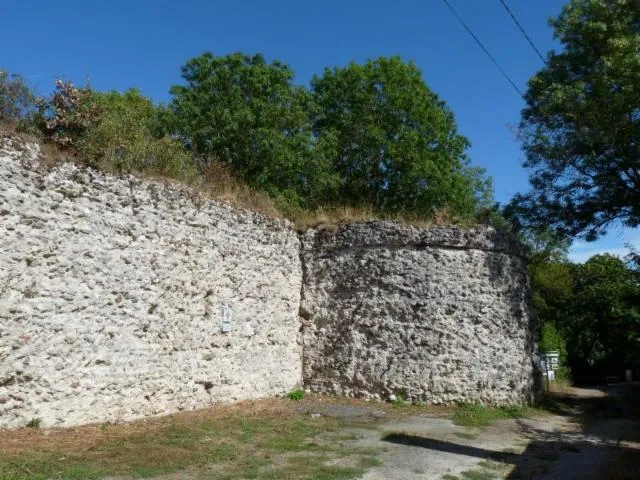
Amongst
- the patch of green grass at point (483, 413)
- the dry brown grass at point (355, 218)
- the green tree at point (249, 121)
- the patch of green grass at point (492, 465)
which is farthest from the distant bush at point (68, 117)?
the green tree at point (249, 121)

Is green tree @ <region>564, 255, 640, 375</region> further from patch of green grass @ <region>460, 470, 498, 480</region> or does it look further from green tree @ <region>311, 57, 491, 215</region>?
patch of green grass @ <region>460, 470, 498, 480</region>

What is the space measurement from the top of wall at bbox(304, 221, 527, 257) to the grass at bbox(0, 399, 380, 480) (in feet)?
14.6

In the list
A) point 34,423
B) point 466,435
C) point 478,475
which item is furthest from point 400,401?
point 34,423

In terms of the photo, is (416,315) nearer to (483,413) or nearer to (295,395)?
(483,413)

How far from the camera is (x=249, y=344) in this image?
10820 millimetres

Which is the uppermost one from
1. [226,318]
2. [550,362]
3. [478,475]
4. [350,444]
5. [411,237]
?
[411,237]

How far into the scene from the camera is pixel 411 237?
1207 cm

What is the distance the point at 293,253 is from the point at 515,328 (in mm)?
4967

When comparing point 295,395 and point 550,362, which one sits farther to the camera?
point 550,362

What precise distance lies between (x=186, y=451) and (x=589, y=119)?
10901mm

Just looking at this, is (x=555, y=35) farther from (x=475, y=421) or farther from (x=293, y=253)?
Result: (x=475, y=421)

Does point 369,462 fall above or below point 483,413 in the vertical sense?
below

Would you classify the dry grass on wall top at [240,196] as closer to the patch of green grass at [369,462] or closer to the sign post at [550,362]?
the patch of green grass at [369,462]

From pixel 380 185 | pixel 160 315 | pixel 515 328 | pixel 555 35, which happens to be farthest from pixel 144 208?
pixel 380 185
